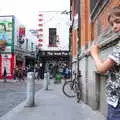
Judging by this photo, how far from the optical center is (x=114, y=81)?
4191mm

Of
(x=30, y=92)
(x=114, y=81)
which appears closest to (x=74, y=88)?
→ (x=30, y=92)

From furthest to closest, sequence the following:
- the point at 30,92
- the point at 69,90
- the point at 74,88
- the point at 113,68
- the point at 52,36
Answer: the point at 52,36 < the point at 69,90 < the point at 74,88 < the point at 30,92 < the point at 113,68

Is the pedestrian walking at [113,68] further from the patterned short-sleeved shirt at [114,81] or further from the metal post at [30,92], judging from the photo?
the metal post at [30,92]

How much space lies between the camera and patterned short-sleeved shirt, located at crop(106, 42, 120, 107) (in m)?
4.13

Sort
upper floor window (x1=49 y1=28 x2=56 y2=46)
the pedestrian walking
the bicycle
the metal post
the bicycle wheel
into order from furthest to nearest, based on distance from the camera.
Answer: upper floor window (x1=49 y1=28 x2=56 y2=46) < the bicycle wheel < the bicycle < the metal post < the pedestrian walking

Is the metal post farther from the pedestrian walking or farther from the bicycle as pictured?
the pedestrian walking

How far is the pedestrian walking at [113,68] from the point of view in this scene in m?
4.10

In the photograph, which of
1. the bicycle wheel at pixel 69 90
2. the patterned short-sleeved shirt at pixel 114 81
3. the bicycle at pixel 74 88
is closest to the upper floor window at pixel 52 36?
the bicycle wheel at pixel 69 90

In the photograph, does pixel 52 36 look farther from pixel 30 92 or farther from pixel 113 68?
pixel 113 68

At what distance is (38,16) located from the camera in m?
52.2

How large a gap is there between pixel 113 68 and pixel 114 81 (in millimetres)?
109

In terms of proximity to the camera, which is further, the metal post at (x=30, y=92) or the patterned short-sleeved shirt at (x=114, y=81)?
the metal post at (x=30, y=92)

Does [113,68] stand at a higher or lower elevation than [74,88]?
higher

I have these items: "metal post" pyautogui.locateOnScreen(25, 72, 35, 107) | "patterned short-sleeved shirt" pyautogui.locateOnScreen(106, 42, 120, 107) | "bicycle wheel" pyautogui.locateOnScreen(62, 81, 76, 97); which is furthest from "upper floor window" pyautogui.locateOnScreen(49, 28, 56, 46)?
"patterned short-sleeved shirt" pyautogui.locateOnScreen(106, 42, 120, 107)
